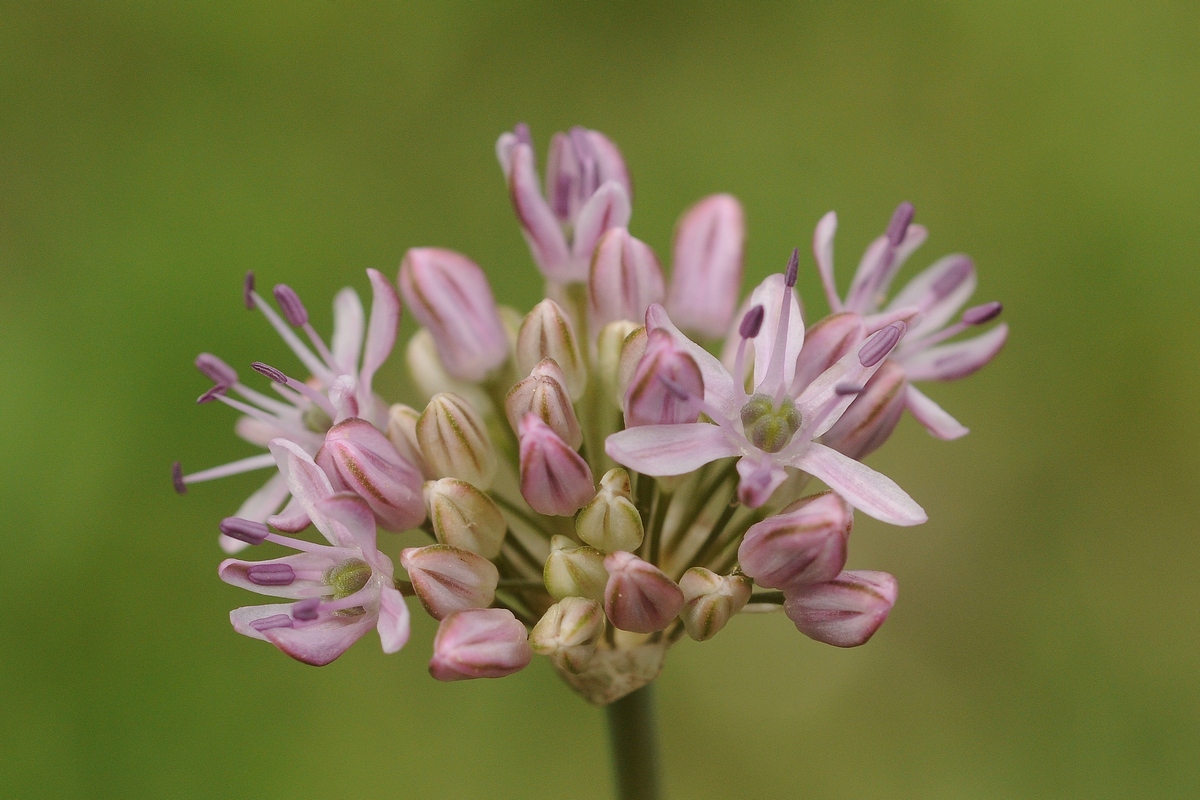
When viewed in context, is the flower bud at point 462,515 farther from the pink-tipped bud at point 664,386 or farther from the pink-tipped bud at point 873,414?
the pink-tipped bud at point 873,414

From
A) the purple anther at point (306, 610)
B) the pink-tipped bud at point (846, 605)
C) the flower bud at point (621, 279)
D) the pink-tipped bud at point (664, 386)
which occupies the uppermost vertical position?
the flower bud at point (621, 279)

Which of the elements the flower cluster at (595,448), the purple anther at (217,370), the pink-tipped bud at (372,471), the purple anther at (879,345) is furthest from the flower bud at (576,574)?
the purple anther at (217,370)

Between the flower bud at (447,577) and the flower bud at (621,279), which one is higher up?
the flower bud at (621,279)

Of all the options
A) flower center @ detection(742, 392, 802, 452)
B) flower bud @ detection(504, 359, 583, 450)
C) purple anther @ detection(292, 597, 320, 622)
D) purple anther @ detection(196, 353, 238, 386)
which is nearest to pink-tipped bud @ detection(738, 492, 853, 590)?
flower center @ detection(742, 392, 802, 452)

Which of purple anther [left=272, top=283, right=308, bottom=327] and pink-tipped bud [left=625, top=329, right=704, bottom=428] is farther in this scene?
purple anther [left=272, top=283, right=308, bottom=327]

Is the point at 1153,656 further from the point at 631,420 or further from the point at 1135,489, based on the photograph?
the point at 631,420

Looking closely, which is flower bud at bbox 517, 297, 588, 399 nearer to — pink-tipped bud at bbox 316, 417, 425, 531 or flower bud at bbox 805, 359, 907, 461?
pink-tipped bud at bbox 316, 417, 425, 531

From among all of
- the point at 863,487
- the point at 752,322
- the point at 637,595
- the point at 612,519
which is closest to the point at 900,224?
the point at 752,322
